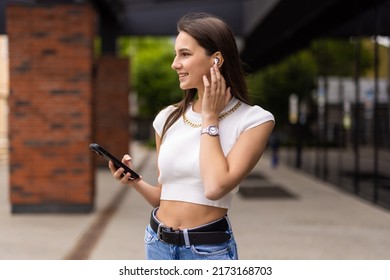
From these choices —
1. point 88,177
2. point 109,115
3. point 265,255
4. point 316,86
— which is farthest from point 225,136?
point 109,115

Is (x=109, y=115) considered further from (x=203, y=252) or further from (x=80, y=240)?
(x=203, y=252)

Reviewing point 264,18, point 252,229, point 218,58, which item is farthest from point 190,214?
point 264,18

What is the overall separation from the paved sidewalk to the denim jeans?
16.3 ft

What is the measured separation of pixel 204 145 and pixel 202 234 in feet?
0.96

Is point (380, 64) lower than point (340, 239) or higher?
higher

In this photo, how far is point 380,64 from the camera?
12.1 m

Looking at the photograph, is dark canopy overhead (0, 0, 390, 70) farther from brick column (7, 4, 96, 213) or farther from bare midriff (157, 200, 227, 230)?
bare midriff (157, 200, 227, 230)

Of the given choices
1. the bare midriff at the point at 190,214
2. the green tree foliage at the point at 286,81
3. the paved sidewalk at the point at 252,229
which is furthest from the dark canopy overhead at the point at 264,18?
the bare midriff at the point at 190,214

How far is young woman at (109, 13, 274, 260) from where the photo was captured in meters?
1.96

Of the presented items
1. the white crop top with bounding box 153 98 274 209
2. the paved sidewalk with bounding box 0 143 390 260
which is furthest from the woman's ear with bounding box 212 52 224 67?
the paved sidewalk with bounding box 0 143 390 260

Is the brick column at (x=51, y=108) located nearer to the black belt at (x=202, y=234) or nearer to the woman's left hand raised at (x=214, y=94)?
the black belt at (x=202, y=234)

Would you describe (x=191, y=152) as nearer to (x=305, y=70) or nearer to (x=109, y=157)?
(x=109, y=157)

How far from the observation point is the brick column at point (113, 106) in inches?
764

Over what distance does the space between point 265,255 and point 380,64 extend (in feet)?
19.8
